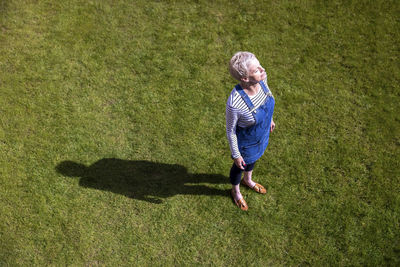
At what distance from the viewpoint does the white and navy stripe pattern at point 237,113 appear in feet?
12.1

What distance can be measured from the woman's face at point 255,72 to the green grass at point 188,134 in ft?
7.59

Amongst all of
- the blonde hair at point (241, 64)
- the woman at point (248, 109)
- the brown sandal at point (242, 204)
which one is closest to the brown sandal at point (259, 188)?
the brown sandal at point (242, 204)

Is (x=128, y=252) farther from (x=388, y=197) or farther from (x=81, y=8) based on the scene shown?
(x=81, y=8)

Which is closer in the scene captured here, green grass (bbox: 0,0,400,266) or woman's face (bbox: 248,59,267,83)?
woman's face (bbox: 248,59,267,83)

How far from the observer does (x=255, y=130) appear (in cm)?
406

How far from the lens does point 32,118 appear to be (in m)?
6.10

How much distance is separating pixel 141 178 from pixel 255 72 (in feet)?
9.48

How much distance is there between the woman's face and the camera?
352 centimetres

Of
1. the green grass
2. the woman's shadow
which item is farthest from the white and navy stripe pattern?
the green grass

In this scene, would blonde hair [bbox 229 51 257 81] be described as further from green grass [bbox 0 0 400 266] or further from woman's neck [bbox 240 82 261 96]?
green grass [bbox 0 0 400 266]

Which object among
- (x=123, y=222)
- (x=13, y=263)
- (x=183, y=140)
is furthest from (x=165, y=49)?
(x=13, y=263)

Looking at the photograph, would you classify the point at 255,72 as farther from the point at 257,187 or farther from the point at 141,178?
the point at 141,178

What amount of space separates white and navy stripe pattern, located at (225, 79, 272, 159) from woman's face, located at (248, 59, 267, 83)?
23 cm

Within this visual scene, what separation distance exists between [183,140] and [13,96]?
3311 millimetres
